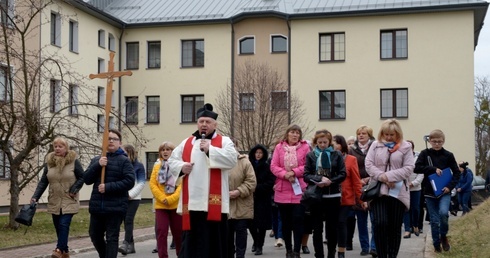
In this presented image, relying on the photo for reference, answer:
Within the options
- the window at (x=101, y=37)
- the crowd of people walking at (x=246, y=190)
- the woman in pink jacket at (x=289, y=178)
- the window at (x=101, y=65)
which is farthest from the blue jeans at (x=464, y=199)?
the window at (x=101, y=37)

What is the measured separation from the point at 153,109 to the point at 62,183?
3225 cm

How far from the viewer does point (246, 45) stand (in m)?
41.9

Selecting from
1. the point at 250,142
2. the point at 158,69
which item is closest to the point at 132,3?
the point at 158,69

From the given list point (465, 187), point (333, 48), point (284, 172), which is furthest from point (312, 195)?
point (333, 48)

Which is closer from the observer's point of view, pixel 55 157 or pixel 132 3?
pixel 55 157

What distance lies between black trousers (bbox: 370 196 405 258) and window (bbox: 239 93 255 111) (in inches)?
1114

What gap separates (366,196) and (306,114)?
1211 inches

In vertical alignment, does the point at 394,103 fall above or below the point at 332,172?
above

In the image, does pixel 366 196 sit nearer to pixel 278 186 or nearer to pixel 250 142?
pixel 278 186

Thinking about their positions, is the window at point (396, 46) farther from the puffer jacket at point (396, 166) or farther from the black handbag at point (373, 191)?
the black handbag at point (373, 191)

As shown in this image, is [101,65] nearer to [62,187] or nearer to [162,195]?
[62,187]

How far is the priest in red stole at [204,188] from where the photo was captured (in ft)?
27.1

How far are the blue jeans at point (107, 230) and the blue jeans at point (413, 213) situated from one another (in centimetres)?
788

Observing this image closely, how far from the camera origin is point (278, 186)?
12133 mm
